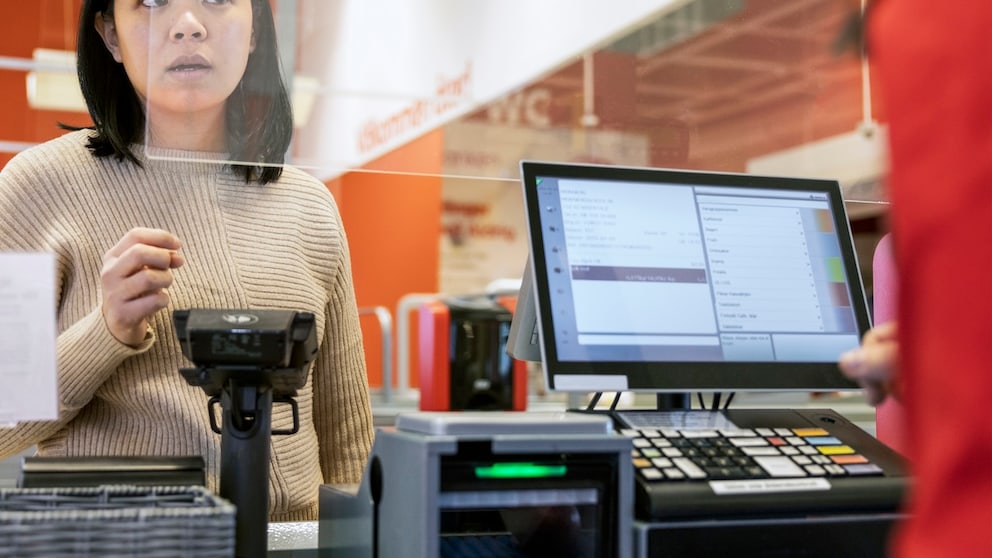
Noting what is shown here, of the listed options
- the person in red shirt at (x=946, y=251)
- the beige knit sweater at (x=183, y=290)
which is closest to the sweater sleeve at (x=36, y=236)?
the beige knit sweater at (x=183, y=290)

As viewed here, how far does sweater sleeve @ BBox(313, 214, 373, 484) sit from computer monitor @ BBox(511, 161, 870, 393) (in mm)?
423

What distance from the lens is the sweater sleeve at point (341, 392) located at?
172 centimetres

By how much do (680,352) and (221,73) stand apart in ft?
2.38

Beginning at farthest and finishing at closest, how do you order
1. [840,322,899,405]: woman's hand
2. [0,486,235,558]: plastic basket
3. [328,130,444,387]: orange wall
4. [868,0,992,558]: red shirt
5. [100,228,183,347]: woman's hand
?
[328,130,444,387]: orange wall, [100,228,183,347]: woman's hand, [0,486,235,558]: plastic basket, [840,322,899,405]: woman's hand, [868,0,992,558]: red shirt

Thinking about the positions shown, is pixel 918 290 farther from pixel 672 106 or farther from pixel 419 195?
pixel 419 195

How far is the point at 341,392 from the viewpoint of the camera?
172 centimetres

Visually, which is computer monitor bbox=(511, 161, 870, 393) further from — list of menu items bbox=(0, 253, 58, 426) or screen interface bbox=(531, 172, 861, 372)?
list of menu items bbox=(0, 253, 58, 426)

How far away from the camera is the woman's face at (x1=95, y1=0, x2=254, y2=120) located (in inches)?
58.1

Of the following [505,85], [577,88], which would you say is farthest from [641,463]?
[505,85]

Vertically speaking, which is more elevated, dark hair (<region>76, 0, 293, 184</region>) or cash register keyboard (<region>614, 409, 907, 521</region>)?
dark hair (<region>76, 0, 293, 184</region>)

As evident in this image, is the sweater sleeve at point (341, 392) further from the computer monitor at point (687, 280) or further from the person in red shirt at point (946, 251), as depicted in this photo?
the person in red shirt at point (946, 251)

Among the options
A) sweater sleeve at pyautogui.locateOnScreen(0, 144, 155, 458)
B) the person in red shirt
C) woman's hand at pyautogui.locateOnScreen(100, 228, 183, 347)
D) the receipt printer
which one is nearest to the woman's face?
sweater sleeve at pyautogui.locateOnScreen(0, 144, 155, 458)

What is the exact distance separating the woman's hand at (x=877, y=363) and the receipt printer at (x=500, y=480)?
0.34 metres

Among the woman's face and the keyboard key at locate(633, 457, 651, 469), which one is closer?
the keyboard key at locate(633, 457, 651, 469)
